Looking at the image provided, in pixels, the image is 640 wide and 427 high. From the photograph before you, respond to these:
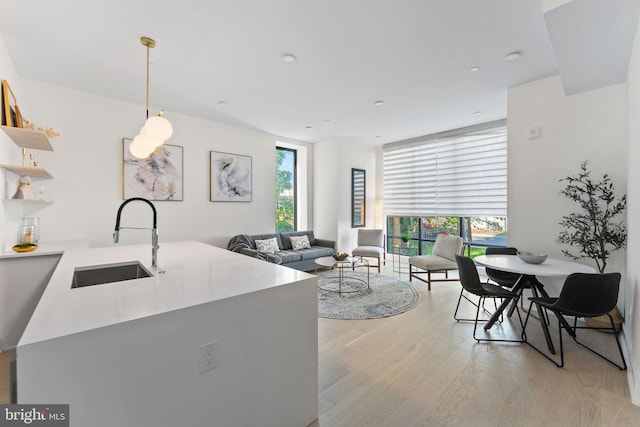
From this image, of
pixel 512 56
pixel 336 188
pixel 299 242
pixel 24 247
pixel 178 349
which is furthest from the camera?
pixel 336 188

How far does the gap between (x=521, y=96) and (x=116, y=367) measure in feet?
14.9

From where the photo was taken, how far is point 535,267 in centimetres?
262

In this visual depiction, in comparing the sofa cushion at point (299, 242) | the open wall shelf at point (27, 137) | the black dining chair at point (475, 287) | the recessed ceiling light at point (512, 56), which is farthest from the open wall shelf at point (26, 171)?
the recessed ceiling light at point (512, 56)

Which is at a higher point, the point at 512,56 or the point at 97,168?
the point at 512,56

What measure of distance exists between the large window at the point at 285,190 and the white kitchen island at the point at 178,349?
4.29m

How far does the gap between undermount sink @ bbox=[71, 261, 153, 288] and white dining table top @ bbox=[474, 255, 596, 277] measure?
9.88ft

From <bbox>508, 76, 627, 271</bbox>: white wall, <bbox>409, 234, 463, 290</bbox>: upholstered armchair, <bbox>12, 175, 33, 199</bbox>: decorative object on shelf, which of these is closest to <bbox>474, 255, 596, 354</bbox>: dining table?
<bbox>508, 76, 627, 271</bbox>: white wall

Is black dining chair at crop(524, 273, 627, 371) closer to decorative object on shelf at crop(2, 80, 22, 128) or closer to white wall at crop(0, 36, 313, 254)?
white wall at crop(0, 36, 313, 254)

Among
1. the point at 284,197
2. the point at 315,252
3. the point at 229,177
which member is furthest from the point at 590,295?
the point at 284,197

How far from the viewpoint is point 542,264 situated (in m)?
2.78

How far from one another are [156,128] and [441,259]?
169 inches

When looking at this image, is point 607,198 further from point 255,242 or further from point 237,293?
point 255,242

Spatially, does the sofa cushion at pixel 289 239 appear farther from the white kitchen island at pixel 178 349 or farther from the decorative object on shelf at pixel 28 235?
the white kitchen island at pixel 178 349

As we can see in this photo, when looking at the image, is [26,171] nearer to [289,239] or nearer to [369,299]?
[289,239]
